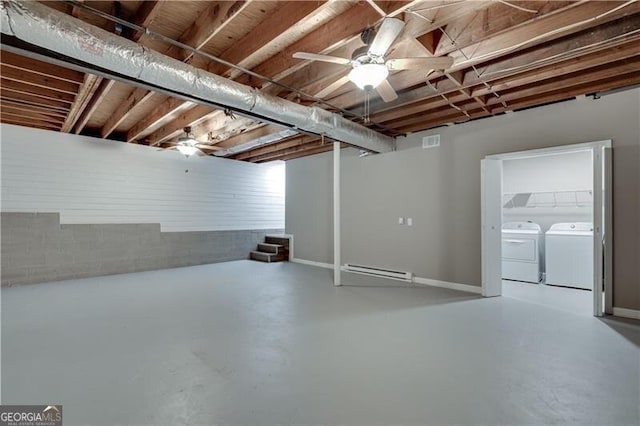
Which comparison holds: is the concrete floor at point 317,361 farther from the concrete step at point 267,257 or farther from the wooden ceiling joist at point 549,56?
the concrete step at point 267,257

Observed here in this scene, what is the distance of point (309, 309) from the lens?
364cm

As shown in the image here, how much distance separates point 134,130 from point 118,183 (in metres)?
1.18

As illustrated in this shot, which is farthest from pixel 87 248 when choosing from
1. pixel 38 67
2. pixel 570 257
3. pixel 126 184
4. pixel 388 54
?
pixel 570 257

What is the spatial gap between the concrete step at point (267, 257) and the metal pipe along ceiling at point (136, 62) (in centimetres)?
421

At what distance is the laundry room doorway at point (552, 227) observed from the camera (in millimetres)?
3459

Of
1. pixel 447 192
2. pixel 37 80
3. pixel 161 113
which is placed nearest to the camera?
pixel 37 80

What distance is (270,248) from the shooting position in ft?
25.1

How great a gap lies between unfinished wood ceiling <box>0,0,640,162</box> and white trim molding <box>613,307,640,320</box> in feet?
8.43

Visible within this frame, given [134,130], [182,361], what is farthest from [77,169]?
[182,361]

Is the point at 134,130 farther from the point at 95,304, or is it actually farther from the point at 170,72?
the point at 170,72

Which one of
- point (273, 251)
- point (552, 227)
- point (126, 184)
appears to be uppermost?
point (126, 184)

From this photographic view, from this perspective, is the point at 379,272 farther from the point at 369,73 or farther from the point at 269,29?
the point at 269,29

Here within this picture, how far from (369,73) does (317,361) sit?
2288 millimetres

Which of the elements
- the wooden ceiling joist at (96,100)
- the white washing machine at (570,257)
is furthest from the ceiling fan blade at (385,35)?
the white washing machine at (570,257)
